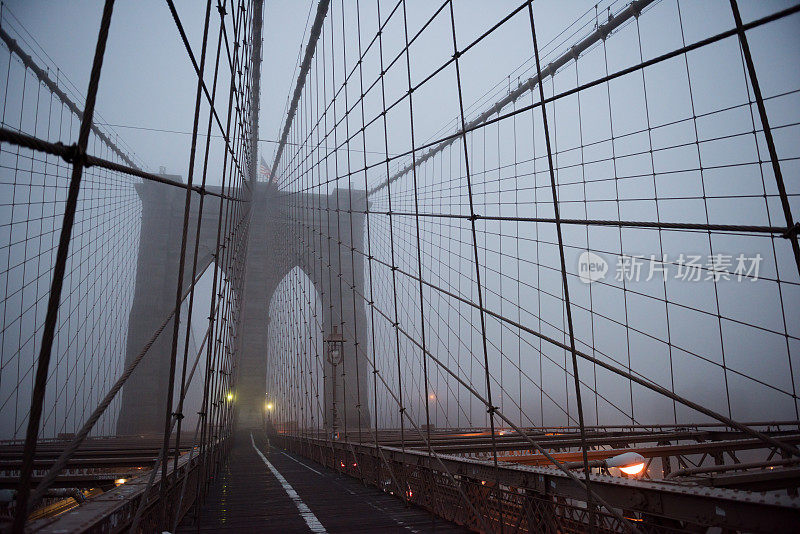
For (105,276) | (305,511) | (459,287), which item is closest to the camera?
(305,511)

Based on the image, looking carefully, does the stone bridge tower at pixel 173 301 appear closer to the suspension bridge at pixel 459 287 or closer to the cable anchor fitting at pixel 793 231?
the suspension bridge at pixel 459 287

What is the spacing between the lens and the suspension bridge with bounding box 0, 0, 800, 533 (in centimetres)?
211

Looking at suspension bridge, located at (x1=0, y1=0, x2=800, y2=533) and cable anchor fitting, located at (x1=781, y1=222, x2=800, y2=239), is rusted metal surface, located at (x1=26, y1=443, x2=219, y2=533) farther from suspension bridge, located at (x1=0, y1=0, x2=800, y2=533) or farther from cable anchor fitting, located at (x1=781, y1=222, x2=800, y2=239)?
cable anchor fitting, located at (x1=781, y1=222, x2=800, y2=239)

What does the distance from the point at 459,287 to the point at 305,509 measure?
9.03 meters

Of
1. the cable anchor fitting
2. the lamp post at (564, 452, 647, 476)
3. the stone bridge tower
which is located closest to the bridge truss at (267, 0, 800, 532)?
the cable anchor fitting

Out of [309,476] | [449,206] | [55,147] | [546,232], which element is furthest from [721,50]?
[449,206]

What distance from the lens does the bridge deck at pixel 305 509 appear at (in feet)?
9.37

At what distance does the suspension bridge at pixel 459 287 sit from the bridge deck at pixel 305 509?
39 millimetres

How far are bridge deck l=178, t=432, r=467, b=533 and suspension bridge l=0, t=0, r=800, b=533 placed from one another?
4 cm

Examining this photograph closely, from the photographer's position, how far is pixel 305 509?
A: 342 centimetres

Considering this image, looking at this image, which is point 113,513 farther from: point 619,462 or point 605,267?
point 605,267

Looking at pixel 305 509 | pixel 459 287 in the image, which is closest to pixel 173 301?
pixel 459 287

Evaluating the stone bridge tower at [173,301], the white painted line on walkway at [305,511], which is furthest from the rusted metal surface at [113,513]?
the stone bridge tower at [173,301]
